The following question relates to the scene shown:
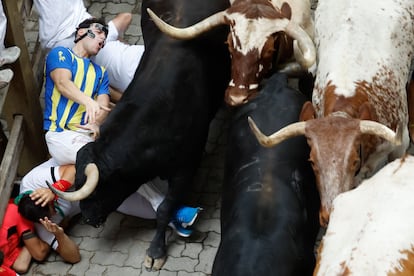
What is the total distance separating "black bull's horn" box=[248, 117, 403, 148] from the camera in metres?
5.23

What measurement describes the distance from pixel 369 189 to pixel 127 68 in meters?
3.12

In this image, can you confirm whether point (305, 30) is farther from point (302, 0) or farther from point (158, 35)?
point (158, 35)

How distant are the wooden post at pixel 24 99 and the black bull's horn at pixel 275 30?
3.72ft

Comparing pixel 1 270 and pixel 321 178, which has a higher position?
pixel 321 178

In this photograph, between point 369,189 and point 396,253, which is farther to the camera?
point 369,189

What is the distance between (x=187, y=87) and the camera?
255 inches

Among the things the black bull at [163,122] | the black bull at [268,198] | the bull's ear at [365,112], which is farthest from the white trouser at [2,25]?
the bull's ear at [365,112]

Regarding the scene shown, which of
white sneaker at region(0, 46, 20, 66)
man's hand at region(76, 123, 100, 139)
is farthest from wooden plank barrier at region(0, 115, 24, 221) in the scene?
white sneaker at region(0, 46, 20, 66)

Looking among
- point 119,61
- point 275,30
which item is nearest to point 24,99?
point 119,61

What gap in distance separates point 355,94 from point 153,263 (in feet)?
7.19

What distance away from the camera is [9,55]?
6496 millimetres

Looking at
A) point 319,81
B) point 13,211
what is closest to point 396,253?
point 319,81

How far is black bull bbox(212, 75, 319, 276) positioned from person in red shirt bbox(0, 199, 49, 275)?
5.48 feet

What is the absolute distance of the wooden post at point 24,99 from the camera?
673cm
